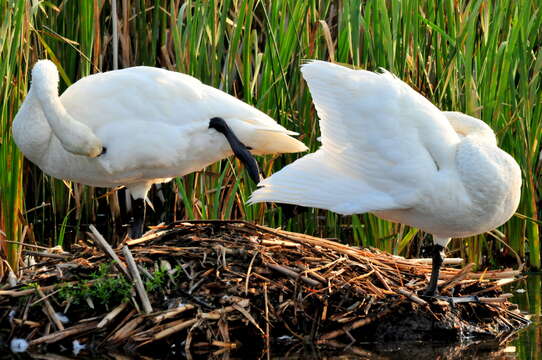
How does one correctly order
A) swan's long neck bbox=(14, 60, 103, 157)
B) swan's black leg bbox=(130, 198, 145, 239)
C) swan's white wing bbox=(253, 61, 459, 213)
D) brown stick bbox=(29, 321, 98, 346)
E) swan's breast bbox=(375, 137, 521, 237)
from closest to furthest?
brown stick bbox=(29, 321, 98, 346), swan's breast bbox=(375, 137, 521, 237), swan's white wing bbox=(253, 61, 459, 213), swan's long neck bbox=(14, 60, 103, 157), swan's black leg bbox=(130, 198, 145, 239)

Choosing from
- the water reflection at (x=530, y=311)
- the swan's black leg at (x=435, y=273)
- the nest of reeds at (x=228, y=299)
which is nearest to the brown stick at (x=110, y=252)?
the nest of reeds at (x=228, y=299)

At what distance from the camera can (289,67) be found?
820 centimetres

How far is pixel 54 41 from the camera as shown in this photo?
826cm

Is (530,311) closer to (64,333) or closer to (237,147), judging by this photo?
(237,147)

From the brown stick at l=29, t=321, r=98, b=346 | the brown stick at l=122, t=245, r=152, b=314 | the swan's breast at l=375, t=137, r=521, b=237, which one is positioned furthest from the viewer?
the swan's breast at l=375, t=137, r=521, b=237

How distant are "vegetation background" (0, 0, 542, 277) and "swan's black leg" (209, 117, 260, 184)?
37cm

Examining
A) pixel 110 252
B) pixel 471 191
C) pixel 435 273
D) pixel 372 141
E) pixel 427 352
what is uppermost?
pixel 372 141

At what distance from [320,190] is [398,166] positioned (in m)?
0.48

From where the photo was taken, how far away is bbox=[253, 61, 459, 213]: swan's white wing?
6.07m

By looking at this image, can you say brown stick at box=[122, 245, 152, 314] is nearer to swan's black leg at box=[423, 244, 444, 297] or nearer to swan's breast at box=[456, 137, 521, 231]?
swan's black leg at box=[423, 244, 444, 297]

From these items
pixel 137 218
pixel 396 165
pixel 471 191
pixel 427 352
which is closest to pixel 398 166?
pixel 396 165

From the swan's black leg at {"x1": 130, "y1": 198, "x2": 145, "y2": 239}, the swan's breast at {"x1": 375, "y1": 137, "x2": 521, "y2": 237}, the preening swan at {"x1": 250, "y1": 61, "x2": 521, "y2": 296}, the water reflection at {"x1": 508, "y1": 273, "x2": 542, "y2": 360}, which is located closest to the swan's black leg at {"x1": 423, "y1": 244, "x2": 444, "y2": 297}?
the preening swan at {"x1": 250, "y1": 61, "x2": 521, "y2": 296}

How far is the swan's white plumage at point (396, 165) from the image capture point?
596 cm

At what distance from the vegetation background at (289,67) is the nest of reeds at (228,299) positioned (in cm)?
105
